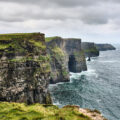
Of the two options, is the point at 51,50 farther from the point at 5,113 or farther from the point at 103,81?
the point at 5,113

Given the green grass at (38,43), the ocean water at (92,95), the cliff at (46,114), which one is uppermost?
the green grass at (38,43)

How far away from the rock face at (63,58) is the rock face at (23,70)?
42093 mm

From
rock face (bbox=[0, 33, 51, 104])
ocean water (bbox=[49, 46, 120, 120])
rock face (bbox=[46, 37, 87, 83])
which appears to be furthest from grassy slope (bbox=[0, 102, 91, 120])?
rock face (bbox=[46, 37, 87, 83])

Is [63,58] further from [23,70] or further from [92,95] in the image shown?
[23,70]

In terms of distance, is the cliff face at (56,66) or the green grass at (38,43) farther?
the cliff face at (56,66)

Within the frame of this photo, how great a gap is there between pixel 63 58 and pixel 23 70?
201 feet

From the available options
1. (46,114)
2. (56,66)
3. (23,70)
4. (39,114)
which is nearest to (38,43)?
(23,70)

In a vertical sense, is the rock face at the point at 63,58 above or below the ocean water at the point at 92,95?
above

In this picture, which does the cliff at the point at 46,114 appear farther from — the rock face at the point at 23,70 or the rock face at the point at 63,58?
the rock face at the point at 63,58

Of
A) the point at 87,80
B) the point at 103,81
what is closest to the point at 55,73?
the point at 87,80

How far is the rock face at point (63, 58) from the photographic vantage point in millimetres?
→ 103200

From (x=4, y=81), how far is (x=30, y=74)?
31.1 feet

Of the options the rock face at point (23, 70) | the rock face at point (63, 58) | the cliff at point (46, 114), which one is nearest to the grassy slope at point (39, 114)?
the cliff at point (46, 114)

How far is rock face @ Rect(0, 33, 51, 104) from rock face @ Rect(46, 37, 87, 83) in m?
42.1
